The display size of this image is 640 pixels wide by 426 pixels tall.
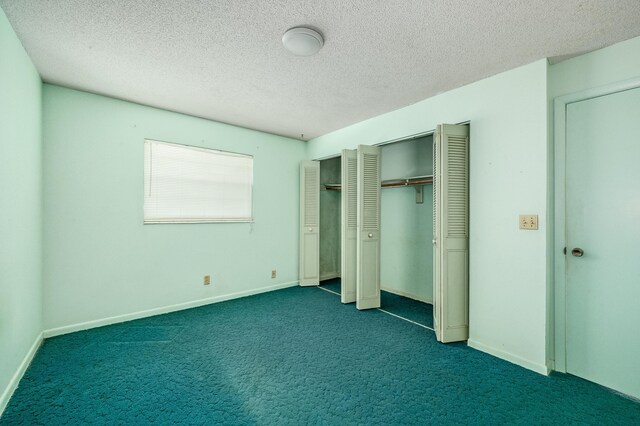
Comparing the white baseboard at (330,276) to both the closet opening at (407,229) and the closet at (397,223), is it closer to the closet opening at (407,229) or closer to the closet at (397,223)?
the closet at (397,223)

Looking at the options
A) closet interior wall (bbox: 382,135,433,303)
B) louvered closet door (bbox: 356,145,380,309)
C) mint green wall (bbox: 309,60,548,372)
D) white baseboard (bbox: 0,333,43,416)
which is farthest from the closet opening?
white baseboard (bbox: 0,333,43,416)

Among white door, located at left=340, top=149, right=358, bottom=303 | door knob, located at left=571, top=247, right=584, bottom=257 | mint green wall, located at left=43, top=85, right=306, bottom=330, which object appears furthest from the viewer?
white door, located at left=340, top=149, right=358, bottom=303

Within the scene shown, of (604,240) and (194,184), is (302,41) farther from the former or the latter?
(604,240)

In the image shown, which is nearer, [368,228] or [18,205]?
[18,205]

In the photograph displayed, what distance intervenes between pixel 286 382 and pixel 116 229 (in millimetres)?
2490

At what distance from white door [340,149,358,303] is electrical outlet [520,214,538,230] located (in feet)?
6.10

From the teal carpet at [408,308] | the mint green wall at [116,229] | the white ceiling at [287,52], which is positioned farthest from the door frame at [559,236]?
the mint green wall at [116,229]

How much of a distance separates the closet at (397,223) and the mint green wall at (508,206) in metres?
0.14

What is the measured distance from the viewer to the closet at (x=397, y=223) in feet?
8.88

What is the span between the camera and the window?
3393 mm

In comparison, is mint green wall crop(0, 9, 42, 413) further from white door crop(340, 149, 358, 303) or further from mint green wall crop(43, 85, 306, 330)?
white door crop(340, 149, 358, 303)

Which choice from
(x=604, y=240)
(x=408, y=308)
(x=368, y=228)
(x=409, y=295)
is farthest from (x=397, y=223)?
(x=604, y=240)

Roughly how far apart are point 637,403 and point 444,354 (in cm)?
119

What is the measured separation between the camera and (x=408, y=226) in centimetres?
420
